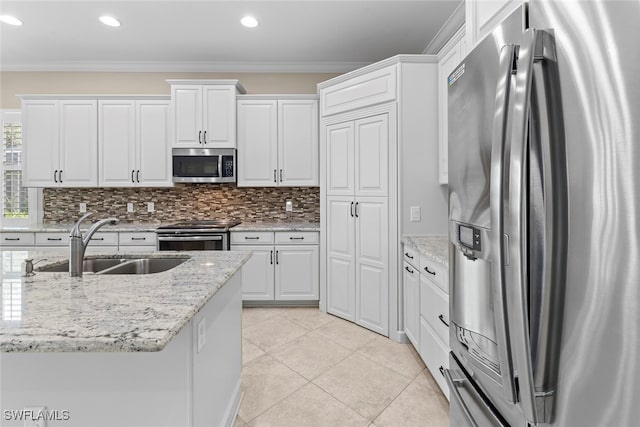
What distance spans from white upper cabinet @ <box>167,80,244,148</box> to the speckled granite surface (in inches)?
97.3

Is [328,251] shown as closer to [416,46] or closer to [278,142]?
[278,142]

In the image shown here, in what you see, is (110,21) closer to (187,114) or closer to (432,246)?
(187,114)

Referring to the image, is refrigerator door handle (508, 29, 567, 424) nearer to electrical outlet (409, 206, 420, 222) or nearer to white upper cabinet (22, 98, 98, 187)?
electrical outlet (409, 206, 420, 222)

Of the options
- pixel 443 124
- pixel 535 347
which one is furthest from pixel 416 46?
pixel 535 347

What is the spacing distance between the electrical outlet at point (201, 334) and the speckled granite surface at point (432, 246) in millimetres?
1362

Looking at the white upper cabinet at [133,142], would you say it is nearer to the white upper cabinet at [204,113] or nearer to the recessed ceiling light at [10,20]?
the white upper cabinet at [204,113]

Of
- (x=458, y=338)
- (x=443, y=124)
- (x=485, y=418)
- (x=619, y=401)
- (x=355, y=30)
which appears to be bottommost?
(x=485, y=418)

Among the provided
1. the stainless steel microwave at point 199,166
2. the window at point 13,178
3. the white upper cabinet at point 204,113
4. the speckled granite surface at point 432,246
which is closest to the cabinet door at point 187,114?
the white upper cabinet at point 204,113

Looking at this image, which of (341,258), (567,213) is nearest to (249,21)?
(341,258)

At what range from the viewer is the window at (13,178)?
424 cm

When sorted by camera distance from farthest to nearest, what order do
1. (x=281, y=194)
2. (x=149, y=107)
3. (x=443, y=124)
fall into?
(x=281, y=194) → (x=149, y=107) → (x=443, y=124)

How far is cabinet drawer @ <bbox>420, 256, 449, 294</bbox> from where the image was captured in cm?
199

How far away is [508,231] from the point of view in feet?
2.40

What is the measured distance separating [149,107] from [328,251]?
2869 mm
